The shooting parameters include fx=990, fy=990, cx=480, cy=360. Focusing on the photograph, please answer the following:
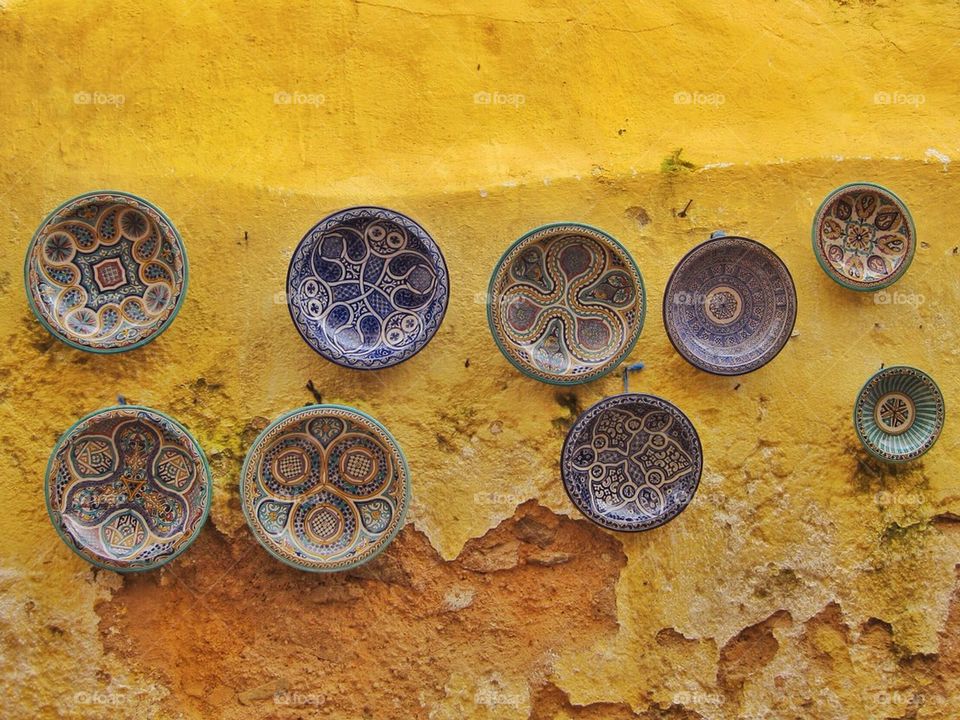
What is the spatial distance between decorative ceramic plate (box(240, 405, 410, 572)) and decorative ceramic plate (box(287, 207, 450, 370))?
1.35ft

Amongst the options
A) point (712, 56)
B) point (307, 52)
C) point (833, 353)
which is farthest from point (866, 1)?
point (307, 52)

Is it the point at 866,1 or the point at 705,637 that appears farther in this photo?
the point at 866,1

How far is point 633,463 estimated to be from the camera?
18.2ft

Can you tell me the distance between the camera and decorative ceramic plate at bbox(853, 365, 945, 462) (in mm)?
5645

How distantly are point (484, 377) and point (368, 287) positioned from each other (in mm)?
813

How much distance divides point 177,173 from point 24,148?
32.3 inches

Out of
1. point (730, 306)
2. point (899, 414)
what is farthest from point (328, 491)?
point (899, 414)

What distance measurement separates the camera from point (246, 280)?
5.44m

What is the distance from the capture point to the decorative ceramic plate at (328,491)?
17.0ft

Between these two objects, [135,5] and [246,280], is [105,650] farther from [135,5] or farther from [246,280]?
[135,5]

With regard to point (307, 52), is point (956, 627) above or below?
below

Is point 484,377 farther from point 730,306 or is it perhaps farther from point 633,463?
point 730,306

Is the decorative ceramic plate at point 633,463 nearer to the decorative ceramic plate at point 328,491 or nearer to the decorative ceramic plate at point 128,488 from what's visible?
the decorative ceramic plate at point 328,491

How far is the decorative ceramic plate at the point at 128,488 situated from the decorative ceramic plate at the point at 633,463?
1998 mm
